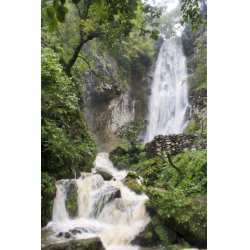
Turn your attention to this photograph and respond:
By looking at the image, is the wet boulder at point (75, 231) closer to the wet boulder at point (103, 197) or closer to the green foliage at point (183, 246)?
the wet boulder at point (103, 197)

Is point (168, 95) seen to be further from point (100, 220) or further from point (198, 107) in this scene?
point (100, 220)

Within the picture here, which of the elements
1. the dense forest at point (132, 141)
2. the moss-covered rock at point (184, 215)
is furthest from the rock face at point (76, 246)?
the moss-covered rock at point (184, 215)

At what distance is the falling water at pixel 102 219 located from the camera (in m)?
3.20

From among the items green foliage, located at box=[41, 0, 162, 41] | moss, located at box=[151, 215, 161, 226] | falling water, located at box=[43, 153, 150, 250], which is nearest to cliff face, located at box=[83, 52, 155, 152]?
falling water, located at box=[43, 153, 150, 250]

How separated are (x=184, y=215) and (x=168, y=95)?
45.9 feet

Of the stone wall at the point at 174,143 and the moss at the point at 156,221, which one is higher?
the stone wall at the point at 174,143

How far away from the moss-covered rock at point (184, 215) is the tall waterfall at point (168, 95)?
9773 millimetres

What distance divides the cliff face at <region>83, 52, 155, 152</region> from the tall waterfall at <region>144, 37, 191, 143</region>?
1.07m

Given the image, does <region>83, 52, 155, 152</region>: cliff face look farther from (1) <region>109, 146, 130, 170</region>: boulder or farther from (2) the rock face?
(2) the rock face

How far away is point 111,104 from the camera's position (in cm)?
1733

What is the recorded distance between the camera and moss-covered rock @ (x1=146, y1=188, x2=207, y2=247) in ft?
8.88

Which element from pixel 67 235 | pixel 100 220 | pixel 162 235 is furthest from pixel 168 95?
pixel 67 235
